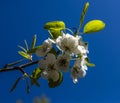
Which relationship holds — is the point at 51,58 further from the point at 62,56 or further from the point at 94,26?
the point at 94,26

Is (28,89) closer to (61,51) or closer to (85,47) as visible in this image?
(61,51)

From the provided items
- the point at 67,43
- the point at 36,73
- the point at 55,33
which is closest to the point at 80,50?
the point at 67,43

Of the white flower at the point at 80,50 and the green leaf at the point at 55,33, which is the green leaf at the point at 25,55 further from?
the white flower at the point at 80,50

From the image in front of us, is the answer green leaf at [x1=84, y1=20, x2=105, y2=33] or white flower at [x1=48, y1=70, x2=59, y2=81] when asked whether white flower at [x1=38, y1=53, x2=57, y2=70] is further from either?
green leaf at [x1=84, y1=20, x2=105, y2=33]

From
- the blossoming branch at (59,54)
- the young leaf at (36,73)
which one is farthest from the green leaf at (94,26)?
the young leaf at (36,73)

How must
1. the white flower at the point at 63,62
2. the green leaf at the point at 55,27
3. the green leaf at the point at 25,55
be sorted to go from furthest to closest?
the green leaf at the point at 25,55
the green leaf at the point at 55,27
the white flower at the point at 63,62

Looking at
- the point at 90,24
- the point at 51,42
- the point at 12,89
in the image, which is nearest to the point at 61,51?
the point at 51,42

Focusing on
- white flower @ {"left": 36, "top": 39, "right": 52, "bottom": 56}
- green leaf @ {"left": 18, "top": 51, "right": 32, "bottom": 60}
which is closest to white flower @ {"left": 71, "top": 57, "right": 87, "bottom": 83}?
white flower @ {"left": 36, "top": 39, "right": 52, "bottom": 56}
